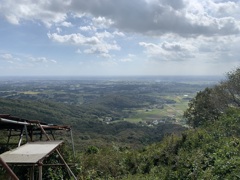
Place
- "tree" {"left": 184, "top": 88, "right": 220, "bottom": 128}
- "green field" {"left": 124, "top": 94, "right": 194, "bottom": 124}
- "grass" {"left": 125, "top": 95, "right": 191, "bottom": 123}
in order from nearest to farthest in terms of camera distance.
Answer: "tree" {"left": 184, "top": 88, "right": 220, "bottom": 128} → "green field" {"left": 124, "top": 94, "right": 194, "bottom": 124} → "grass" {"left": 125, "top": 95, "right": 191, "bottom": 123}

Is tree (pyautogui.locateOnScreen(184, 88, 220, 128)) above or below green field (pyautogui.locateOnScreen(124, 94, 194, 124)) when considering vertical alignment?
above

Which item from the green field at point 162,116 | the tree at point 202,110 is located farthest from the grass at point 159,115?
the tree at point 202,110

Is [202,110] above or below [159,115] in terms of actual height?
above

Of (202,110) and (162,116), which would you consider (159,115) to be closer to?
(162,116)

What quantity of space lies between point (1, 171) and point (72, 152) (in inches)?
121

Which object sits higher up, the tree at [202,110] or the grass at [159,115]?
the tree at [202,110]

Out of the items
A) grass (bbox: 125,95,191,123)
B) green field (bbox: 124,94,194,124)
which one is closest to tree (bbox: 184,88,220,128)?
green field (bbox: 124,94,194,124)

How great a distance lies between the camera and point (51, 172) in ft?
25.7

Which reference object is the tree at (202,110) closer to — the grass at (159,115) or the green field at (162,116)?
the green field at (162,116)

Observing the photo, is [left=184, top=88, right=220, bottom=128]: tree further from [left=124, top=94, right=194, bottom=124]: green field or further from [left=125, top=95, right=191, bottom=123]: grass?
[left=125, top=95, right=191, bottom=123]: grass

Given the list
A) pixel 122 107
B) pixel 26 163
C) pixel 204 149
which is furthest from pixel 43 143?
pixel 122 107

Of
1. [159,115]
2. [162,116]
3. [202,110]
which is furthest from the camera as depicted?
[159,115]

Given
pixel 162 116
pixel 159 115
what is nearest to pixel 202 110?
pixel 162 116

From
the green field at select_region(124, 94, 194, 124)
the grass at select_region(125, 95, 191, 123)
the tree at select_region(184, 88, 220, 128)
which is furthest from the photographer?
the grass at select_region(125, 95, 191, 123)
